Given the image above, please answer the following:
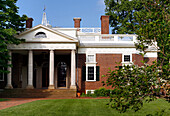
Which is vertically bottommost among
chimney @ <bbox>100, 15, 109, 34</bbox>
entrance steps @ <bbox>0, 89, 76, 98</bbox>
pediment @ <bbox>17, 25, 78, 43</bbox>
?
entrance steps @ <bbox>0, 89, 76, 98</bbox>

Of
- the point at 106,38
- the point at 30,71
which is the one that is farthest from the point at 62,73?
the point at 106,38

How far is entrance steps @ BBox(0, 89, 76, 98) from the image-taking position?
25797 mm

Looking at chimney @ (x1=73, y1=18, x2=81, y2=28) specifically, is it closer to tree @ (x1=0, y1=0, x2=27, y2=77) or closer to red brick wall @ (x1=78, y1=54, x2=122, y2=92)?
red brick wall @ (x1=78, y1=54, x2=122, y2=92)

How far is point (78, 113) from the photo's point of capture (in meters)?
13.8

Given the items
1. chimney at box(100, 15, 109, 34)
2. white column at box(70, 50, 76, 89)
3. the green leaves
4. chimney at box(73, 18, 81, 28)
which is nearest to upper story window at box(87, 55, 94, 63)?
white column at box(70, 50, 76, 89)

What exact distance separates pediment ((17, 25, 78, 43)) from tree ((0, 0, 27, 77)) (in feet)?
3.12

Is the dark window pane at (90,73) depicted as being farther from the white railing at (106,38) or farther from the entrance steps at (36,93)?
the entrance steps at (36,93)

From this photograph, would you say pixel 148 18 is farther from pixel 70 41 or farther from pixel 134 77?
pixel 70 41

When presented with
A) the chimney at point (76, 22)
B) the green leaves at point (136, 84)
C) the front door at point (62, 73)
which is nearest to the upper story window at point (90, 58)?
the front door at point (62, 73)

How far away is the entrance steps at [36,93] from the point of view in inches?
1016

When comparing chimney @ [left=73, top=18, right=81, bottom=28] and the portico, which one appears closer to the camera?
the portico

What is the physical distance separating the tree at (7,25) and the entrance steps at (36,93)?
2.81m

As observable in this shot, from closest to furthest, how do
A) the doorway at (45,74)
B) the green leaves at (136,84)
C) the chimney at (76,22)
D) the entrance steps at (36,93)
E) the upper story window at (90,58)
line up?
1. the green leaves at (136,84)
2. the entrance steps at (36,93)
3. the upper story window at (90,58)
4. the doorway at (45,74)
5. the chimney at (76,22)

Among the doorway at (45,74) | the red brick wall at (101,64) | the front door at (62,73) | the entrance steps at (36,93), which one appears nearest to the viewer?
the entrance steps at (36,93)
